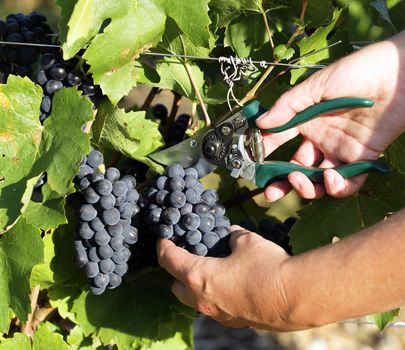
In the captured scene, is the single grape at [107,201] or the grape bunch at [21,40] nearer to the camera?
the single grape at [107,201]

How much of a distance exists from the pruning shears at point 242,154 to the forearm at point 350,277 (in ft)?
0.91

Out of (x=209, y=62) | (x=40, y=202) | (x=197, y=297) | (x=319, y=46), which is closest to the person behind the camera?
(x=197, y=297)

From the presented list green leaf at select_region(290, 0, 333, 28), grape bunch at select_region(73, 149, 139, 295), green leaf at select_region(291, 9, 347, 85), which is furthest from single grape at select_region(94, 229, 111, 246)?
green leaf at select_region(290, 0, 333, 28)

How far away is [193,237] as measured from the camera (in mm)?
1311

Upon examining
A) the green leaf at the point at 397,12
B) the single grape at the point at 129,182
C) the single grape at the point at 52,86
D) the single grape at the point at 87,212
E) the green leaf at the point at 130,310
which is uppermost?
the green leaf at the point at 397,12

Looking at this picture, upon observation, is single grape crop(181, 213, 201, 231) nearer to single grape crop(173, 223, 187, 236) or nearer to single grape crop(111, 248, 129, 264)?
single grape crop(173, 223, 187, 236)

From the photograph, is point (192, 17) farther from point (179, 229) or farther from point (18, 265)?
point (18, 265)

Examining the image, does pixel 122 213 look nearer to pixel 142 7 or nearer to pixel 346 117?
pixel 142 7

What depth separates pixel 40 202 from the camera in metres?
1.38

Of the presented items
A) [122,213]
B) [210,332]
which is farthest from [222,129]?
[210,332]

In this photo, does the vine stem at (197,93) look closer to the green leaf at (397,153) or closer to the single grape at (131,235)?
the single grape at (131,235)

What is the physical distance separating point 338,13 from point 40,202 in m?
0.67

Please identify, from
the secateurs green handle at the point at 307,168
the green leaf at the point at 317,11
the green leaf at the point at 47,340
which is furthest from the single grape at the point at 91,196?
the green leaf at the point at 317,11

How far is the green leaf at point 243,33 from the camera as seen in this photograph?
159 cm
